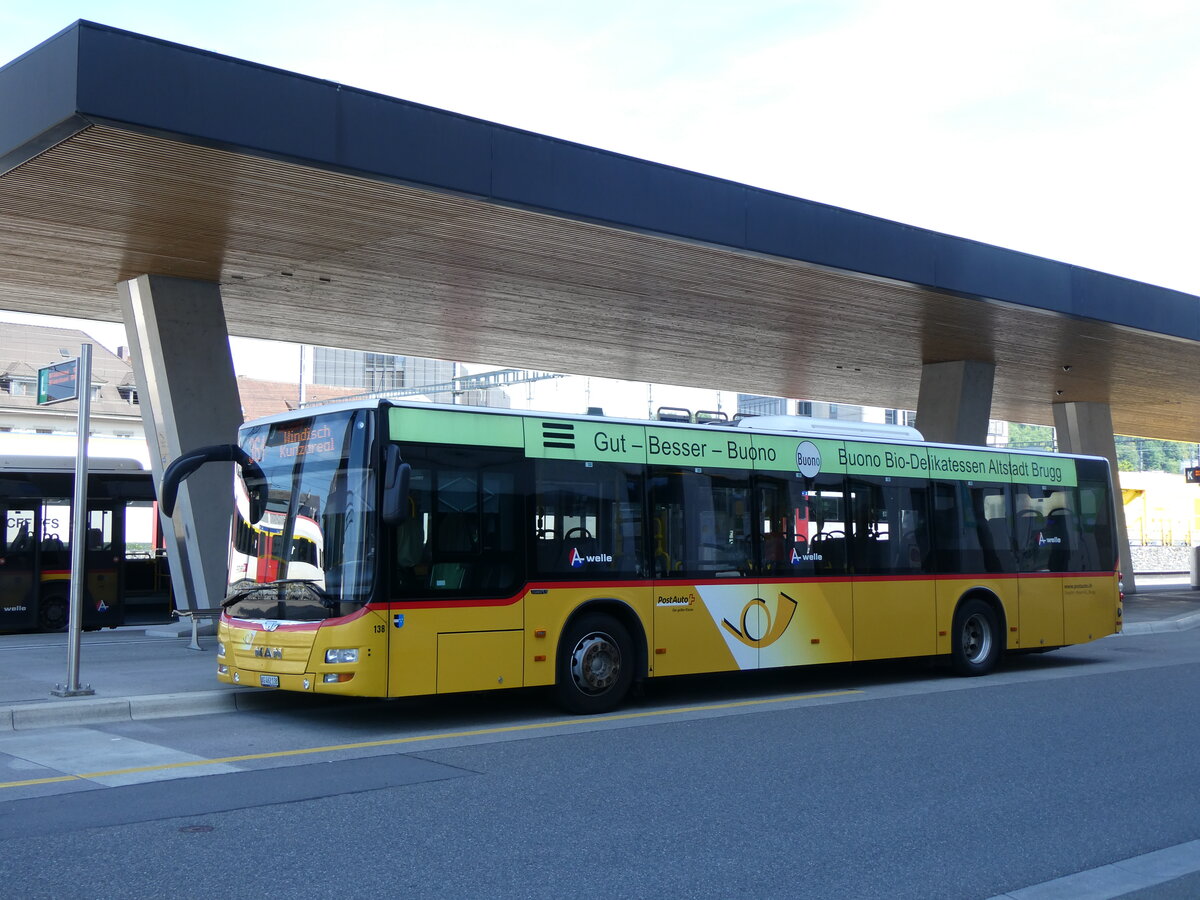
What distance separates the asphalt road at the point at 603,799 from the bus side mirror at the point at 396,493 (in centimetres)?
189

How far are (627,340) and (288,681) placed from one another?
48.7ft

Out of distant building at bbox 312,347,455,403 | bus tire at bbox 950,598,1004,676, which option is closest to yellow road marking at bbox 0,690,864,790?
bus tire at bbox 950,598,1004,676

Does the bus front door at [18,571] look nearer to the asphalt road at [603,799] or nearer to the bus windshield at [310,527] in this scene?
the asphalt road at [603,799]

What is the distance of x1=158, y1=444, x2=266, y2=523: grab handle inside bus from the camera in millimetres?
11000

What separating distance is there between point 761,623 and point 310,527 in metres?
5.12

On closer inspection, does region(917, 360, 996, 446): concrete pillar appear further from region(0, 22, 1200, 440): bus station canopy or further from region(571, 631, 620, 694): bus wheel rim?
region(571, 631, 620, 694): bus wheel rim

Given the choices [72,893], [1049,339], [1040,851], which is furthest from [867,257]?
[72,893]

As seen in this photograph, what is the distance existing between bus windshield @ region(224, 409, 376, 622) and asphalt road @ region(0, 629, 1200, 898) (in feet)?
3.87

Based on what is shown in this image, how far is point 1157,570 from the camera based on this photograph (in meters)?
54.2

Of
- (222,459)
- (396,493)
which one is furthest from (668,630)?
(222,459)

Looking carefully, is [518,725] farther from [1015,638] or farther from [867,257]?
[867,257]

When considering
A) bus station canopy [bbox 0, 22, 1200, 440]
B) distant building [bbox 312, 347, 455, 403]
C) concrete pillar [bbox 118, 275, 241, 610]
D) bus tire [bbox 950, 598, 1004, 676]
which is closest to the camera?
bus station canopy [bbox 0, 22, 1200, 440]

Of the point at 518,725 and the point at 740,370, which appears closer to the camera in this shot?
the point at 518,725

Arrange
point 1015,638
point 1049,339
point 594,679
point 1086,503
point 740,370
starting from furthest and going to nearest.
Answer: point 740,370 < point 1049,339 < point 1086,503 < point 1015,638 < point 594,679
